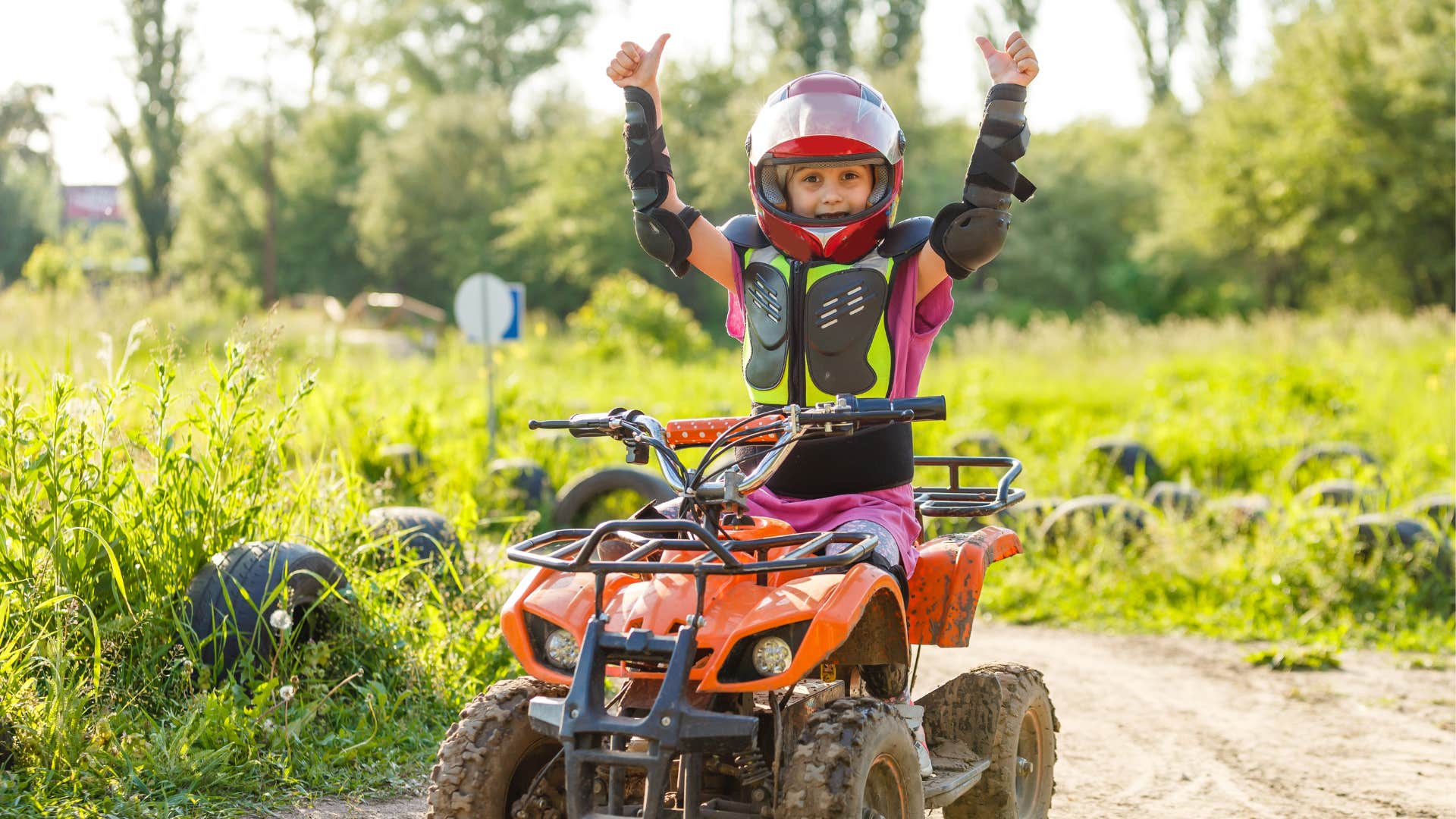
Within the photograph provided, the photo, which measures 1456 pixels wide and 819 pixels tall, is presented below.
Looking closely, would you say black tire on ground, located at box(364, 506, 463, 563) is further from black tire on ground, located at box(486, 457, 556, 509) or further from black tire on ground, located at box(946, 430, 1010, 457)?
black tire on ground, located at box(946, 430, 1010, 457)

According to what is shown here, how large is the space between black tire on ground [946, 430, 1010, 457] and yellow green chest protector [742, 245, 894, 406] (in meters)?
7.81

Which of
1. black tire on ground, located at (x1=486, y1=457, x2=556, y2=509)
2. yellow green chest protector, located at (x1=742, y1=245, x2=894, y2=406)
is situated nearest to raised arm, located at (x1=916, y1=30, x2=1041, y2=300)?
yellow green chest protector, located at (x1=742, y1=245, x2=894, y2=406)

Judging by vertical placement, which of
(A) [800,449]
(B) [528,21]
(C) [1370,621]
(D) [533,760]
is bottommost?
(C) [1370,621]

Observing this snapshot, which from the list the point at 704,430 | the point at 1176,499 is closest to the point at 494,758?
the point at 704,430

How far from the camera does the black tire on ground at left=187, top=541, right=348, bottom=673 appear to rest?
4.69m

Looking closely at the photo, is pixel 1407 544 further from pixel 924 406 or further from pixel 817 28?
pixel 817 28

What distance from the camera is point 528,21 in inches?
2130

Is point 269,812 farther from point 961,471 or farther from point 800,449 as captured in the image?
point 961,471

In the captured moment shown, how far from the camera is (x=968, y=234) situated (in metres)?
3.66

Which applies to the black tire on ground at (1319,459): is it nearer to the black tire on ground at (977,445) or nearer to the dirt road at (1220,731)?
the black tire on ground at (977,445)

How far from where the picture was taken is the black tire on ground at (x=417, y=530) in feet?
19.7

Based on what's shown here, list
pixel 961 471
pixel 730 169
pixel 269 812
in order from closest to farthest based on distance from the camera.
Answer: pixel 269 812
pixel 961 471
pixel 730 169

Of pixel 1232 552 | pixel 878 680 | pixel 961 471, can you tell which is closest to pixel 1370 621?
pixel 1232 552

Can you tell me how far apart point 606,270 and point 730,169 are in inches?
253
